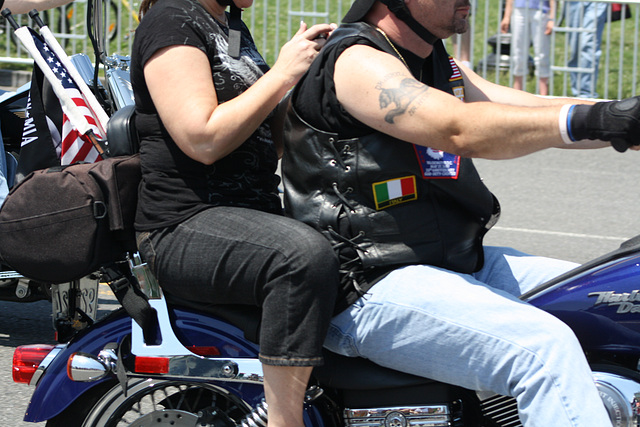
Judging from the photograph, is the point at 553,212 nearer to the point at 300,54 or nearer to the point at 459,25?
the point at 459,25

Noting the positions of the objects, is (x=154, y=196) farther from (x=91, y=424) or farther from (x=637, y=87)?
(x=637, y=87)

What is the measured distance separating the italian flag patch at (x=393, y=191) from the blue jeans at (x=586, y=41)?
8360 millimetres

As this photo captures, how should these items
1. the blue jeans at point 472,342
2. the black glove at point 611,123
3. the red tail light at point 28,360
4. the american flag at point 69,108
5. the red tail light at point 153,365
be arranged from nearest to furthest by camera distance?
the black glove at point 611,123 → the blue jeans at point 472,342 → the red tail light at point 153,365 → the red tail light at point 28,360 → the american flag at point 69,108

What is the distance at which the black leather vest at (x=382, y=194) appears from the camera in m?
2.44

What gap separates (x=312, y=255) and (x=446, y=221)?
371 millimetres

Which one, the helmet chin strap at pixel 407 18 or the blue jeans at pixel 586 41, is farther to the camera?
the blue jeans at pixel 586 41

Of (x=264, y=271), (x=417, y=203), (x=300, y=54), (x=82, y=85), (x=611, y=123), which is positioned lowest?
(x=264, y=271)

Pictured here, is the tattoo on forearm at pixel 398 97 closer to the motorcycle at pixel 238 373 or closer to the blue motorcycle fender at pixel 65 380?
the motorcycle at pixel 238 373

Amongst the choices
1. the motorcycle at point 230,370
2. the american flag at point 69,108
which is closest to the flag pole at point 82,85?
the american flag at point 69,108

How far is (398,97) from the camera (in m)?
2.32

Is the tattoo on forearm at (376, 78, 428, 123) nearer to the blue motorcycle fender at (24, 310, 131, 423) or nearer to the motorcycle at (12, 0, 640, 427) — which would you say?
the motorcycle at (12, 0, 640, 427)

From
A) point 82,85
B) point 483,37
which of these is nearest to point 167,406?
point 82,85

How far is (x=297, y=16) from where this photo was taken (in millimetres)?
11188

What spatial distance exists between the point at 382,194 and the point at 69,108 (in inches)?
72.7
